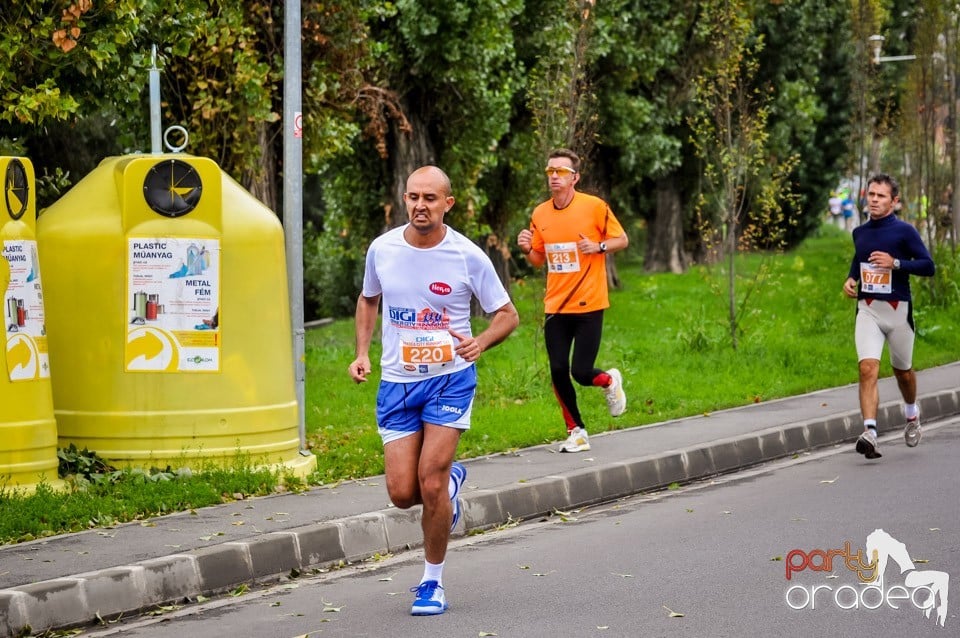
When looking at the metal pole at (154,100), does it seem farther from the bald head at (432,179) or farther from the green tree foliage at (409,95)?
the bald head at (432,179)

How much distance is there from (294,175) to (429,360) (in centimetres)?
399

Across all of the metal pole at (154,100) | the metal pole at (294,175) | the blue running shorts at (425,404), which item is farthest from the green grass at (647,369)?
the blue running shorts at (425,404)

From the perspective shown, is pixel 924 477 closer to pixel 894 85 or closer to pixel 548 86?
pixel 548 86

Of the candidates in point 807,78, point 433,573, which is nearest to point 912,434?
point 433,573

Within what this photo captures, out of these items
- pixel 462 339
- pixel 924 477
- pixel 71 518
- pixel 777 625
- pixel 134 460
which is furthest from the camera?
pixel 924 477

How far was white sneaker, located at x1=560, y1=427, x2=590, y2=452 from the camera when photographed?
11.2 metres

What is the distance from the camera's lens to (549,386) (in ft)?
48.7

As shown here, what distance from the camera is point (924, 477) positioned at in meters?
10.3

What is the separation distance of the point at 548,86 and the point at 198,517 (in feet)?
26.1

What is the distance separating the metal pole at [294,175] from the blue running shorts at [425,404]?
3.64m

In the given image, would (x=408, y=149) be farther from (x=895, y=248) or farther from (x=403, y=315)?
(x=403, y=315)

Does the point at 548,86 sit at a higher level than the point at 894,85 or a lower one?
lower

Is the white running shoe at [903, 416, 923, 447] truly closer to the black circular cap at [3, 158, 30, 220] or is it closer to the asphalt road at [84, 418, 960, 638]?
the asphalt road at [84, 418, 960, 638]

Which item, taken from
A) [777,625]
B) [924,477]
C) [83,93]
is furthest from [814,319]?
[777,625]
